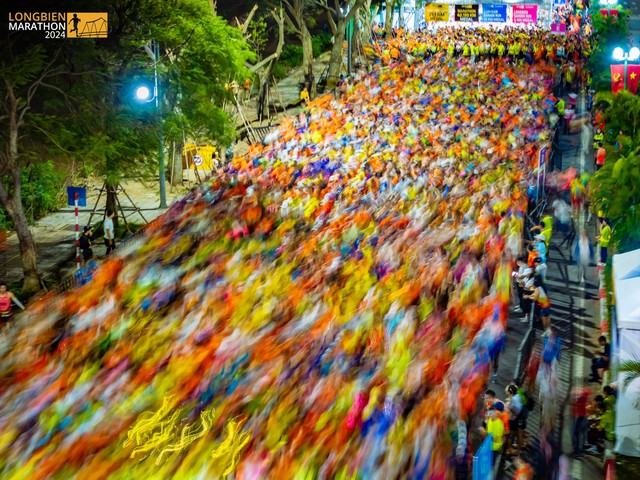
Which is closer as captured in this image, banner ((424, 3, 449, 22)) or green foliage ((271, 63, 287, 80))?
green foliage ((271, 63, 287, 80))

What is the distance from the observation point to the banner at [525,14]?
58594 millimetres

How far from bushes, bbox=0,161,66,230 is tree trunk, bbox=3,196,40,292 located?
6.69m

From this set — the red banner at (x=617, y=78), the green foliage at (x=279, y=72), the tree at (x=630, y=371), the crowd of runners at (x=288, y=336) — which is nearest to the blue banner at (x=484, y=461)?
the crowd of runners at (x=288, y=336)

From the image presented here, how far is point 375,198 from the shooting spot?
19.9 meters

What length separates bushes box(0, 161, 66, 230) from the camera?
2573 cm

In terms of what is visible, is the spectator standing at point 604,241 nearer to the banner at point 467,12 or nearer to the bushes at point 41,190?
the bushes at point 41,190

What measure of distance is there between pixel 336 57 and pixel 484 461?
108 feet

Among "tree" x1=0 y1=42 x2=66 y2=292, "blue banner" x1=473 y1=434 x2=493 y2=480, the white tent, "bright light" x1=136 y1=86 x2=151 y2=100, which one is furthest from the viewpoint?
"bright light" x1=136 y1=86 x2=151 y2=100

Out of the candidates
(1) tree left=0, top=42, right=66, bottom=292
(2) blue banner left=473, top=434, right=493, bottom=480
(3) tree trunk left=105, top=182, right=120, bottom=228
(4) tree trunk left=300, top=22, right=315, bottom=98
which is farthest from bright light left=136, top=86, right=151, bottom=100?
(4) tree trunk left=300, top=22, right=315, bottom=98

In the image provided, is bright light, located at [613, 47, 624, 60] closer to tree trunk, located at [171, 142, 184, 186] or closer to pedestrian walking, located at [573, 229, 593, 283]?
pedestrian walking, located at [573, 229, 593, 283]

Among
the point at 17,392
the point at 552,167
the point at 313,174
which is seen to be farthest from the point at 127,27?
the point at 17,392

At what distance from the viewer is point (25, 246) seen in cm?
1881

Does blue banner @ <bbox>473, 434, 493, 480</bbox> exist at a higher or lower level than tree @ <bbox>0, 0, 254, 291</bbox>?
lower

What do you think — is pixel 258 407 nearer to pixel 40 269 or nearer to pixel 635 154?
pixel 635 154
